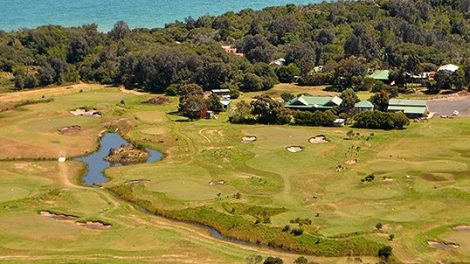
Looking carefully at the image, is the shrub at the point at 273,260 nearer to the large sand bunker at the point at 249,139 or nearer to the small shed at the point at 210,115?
the large sand bunker at the point at 249,139

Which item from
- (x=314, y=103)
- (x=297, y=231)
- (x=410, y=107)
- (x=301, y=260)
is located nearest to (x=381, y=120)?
(x=410, y=107)

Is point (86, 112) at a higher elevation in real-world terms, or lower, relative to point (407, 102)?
lower

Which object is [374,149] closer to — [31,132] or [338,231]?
[338,231]

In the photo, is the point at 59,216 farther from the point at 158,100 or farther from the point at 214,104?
the point at 158,100

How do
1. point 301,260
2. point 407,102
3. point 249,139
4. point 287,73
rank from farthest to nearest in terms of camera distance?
point 287,73 < point 407,102 < point 249,139 < point 301,260

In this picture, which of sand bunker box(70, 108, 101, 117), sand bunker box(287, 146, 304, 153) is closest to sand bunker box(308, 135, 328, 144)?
sand bunker box(287, 146, 304, 153)

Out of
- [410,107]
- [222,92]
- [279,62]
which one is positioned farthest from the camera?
[279,62]

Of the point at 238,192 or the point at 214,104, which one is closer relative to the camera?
the point at 238,192

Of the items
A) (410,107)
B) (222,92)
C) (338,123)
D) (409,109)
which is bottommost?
(338,123)
